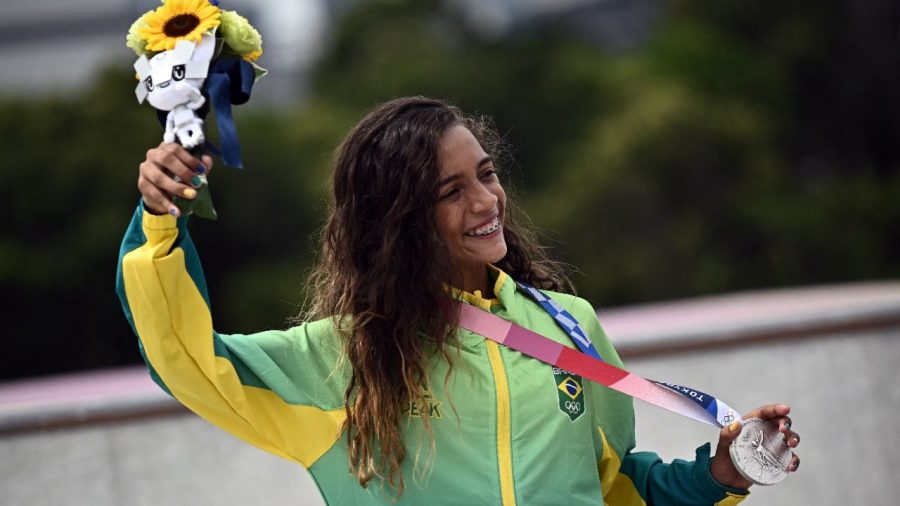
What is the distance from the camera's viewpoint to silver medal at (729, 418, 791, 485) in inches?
110

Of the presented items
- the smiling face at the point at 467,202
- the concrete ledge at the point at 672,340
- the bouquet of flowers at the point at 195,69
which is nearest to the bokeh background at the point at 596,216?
the concrete ledge at the point at 672,340

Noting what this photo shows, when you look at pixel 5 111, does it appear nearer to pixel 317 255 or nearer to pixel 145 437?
pixel 145 437

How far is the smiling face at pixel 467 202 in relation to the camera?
2793mm

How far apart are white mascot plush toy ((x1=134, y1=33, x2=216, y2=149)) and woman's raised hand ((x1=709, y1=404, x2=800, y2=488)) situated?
1267 mm

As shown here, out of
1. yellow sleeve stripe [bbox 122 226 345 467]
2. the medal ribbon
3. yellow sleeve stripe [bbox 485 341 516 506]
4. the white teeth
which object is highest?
the white teeth

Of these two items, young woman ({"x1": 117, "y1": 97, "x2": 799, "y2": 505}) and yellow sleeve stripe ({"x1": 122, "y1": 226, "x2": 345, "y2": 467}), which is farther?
young woman ({"x1": 117, "y1": 97, "x2": 799, "y2": 505})

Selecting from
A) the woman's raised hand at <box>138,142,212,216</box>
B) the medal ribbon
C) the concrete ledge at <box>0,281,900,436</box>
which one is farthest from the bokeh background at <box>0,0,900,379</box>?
the woman's raised hand at <box>138,142,212,216</box>

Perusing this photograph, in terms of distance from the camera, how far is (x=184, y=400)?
2.63 m

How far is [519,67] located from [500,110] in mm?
1602

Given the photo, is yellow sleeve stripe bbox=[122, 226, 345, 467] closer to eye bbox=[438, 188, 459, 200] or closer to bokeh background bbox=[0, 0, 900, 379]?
eye bbox=[438, 188, 459, 200]

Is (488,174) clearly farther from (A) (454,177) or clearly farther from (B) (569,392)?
(B) (569,392)

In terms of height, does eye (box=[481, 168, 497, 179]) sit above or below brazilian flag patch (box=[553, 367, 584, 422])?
above

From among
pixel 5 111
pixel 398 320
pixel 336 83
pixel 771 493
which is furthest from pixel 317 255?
pixel 336 83

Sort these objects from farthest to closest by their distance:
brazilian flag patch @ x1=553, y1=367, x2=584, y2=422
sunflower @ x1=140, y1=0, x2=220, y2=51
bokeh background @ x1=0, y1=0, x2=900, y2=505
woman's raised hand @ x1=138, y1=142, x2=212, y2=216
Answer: bokeh background @ x1=0, y1=0, x2=900, y2=505
brazilian flag patch @ x1=553, y1=367, x2=584, y2=422
sunflower @ x1=140, y1=0, x2=220, y2=51
woman's raised hand @ x1=138, y1=142, x2=212, y2=216
